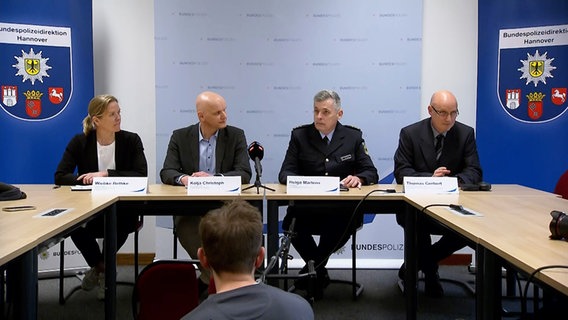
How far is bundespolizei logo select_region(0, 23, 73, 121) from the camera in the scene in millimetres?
3967

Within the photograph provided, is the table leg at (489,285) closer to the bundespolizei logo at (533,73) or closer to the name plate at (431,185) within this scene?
the name plate at (431,185)

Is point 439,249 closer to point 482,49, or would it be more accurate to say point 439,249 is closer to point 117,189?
point 482,49

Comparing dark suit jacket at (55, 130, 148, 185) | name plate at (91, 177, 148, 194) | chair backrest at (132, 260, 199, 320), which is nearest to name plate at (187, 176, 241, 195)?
name plate at (91, 177, 148, 194)

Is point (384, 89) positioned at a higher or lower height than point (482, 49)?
lower

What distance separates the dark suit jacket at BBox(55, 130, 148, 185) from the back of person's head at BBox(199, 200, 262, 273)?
2452 millimetres

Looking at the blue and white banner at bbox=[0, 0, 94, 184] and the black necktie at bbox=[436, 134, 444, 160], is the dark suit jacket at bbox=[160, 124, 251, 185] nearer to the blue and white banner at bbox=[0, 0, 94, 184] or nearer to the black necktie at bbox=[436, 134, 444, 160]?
the blue and white banner at bbox=[0, 0, 94, 184]

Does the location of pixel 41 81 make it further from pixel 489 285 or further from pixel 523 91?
pixel 523 91

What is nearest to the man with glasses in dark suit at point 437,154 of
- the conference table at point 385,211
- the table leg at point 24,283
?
the conference table at point 385,211

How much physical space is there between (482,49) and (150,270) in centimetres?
356

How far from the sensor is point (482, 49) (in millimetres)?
4395

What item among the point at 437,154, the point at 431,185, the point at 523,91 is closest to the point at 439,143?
the point at 437,154

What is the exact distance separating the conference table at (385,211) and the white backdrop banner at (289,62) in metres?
1.16

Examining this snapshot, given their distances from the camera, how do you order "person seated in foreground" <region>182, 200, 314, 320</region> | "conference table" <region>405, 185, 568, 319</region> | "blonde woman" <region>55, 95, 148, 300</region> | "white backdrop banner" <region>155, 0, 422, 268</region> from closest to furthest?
"person seated in foreground" <region>182, 200, 314, 320</region>
"conference table" <region>405, 185, 568, 319</region>
"blonde woman" <region>55, 95, 148, 300</region>
"white backdrop banner" <region>155, 0, 422, 268</region>

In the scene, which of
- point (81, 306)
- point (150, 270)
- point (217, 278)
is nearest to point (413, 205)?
point (150, 270)
